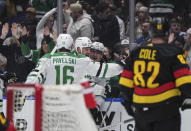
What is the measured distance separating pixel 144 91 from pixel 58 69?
2.29 metres

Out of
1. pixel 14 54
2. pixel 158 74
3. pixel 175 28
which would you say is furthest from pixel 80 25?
pixel 158 74

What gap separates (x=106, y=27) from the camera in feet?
35.6

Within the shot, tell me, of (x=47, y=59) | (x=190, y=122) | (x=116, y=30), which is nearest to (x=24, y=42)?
(x=116, y=30)

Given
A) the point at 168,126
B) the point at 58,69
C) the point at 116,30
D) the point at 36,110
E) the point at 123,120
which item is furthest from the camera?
the point at 116,30

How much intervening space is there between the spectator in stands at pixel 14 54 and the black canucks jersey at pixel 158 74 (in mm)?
4644

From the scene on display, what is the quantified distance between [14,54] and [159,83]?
17.5 feet

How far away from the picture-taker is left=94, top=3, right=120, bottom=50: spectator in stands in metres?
10.8

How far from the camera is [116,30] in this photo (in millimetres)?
10773

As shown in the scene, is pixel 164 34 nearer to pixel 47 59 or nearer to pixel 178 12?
pixel 47 59

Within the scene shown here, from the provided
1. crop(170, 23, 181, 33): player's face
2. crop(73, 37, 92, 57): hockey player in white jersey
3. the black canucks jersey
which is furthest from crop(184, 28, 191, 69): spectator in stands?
the black canucks jersey

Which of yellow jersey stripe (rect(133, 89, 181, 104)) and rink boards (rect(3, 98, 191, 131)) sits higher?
yellow jersey stripe (rect(133, 89, 181, 104))

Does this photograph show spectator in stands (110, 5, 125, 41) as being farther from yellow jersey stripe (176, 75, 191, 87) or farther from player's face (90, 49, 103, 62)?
yellow jersey stripe (176, 75, 191, 87)

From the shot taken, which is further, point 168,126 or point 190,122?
point 190,122

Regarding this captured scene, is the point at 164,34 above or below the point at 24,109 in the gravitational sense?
above
